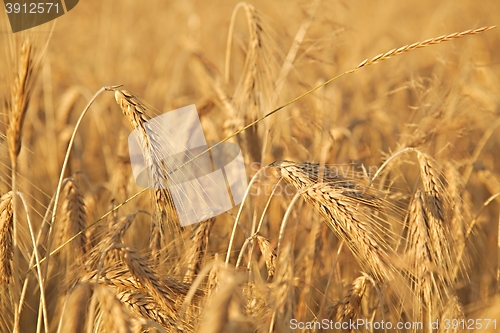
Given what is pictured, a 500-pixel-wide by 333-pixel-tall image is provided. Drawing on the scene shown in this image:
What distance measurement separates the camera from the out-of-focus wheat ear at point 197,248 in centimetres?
161

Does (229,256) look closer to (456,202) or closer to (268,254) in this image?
(268,254)

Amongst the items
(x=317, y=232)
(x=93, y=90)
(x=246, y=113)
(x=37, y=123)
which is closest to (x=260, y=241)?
(x=317, y=232)

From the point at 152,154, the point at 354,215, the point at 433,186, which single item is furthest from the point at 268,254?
the point at 433,186

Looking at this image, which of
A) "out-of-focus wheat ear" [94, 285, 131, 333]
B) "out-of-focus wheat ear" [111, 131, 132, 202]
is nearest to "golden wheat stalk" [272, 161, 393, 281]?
"out-of-focus wheat ear" [94, 285, 131, 333]

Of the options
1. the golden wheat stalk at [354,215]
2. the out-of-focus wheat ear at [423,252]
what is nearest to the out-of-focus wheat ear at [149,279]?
the golden wheat stalk at [354,215]

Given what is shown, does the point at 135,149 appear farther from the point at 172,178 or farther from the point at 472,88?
the point at 472,88

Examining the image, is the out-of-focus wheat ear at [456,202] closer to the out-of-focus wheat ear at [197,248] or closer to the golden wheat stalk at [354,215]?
the golden wheat stalk at [354,215]

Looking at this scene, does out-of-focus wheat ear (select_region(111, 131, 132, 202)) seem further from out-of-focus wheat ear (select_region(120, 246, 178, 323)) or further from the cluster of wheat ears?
out-of-focus wheat ear (select_region(120, 246, 178, 323))

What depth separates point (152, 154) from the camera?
125 cm

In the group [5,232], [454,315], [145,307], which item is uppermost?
[5,232]

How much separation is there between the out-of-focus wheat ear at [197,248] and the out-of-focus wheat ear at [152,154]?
0.31 m

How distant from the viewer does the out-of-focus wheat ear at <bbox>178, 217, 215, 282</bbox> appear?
1605 millimetres

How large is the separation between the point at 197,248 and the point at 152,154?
50cm

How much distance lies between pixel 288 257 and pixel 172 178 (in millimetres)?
385
